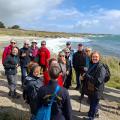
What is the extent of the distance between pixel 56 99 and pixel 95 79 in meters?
3.11

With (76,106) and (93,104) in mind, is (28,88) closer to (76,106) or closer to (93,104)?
(93,104)

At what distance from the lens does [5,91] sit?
11.5 metres

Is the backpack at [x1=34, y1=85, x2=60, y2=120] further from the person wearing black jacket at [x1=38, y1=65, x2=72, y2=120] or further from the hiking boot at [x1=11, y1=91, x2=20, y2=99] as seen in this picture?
the hiking boot at [x1=11, y1=91, x2=20, y2=99]

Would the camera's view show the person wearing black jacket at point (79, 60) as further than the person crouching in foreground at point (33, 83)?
Yes

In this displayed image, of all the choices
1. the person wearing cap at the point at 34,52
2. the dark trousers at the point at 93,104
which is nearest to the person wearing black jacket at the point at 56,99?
the dark trousers at the point at 93,104

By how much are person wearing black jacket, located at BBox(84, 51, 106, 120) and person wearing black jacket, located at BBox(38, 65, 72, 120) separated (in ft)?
9.76

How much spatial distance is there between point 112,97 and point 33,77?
6162 millimetres

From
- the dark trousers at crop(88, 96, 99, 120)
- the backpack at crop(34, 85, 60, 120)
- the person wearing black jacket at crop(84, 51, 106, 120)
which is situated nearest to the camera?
the backpack at crop(34, 85, 60, 120)

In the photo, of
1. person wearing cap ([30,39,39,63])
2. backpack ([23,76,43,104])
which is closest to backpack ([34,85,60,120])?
backpack ([23,76,43,104])

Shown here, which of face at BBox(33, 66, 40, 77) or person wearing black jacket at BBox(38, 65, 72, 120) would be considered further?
face at BBox(33, 66, 40, 77)

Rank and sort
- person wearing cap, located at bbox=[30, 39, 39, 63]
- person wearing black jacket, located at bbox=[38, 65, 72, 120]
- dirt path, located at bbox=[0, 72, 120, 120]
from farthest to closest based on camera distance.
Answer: person wearing cap, located at bbox=[30, 39, 39, 63] < dirt path, located at bbox=[0, 72, 120, 120] < person wearing black jacket, located at bbox=[38, 65, 72, 120]

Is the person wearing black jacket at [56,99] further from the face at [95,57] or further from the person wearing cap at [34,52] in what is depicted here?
the person wearing cap at [34,52]

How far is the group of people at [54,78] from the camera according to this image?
4887mm

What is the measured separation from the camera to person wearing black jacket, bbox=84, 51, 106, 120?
7.79 m
